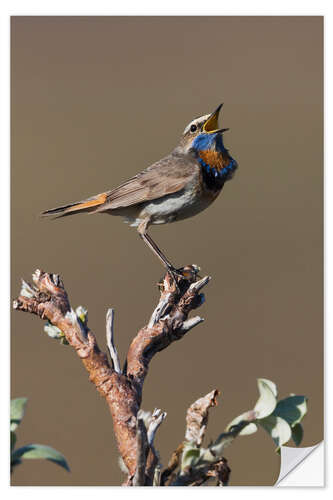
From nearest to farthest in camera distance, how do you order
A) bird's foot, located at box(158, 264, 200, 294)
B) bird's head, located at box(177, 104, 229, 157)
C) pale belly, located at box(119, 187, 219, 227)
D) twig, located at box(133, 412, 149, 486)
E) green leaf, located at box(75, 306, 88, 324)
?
twig, located at box(133, 412, 149, 486)
green leaf, located at box(75, 306, 88, 324)
bird's foot, located at box(158, 264, 200, 294)
pale belly, located at box(119, 187, 219, 227)
bird's head, located at box(177, 104, 229, 157)

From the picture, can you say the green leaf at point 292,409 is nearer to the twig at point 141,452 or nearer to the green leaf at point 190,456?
the green leaf at point 190,456

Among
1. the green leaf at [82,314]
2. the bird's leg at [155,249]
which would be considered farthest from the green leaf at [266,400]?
the bird's leg at [155,249]

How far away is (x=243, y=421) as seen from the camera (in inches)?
70.9

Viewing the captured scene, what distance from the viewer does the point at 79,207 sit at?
2.84 m

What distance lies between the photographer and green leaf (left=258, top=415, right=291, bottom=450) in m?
1.87

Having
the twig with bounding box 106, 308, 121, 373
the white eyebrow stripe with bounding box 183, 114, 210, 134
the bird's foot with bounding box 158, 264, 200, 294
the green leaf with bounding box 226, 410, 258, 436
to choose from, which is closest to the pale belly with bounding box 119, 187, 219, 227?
the bird's foot with bounding box 158, 264, 200, 294

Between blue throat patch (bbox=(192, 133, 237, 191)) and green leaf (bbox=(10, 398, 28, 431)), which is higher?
blue throat patch (bbox=(192, 133, 237, 191))

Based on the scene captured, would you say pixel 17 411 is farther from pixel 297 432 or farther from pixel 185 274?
pixel 185 274

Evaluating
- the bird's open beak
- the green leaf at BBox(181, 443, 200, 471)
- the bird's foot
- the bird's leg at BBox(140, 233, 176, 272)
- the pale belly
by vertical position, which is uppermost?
the bird's open beak

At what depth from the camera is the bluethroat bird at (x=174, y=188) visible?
2797 millimetres

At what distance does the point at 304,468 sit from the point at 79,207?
4.56 feet

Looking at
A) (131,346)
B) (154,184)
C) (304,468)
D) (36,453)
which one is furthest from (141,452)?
(154,184)

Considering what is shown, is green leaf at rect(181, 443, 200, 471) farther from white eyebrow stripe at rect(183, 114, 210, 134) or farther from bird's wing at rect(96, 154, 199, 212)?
white eyebrow stripe at rect(183, 114, 210, 134)

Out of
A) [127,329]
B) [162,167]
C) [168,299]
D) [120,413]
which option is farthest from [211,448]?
[162,167]
